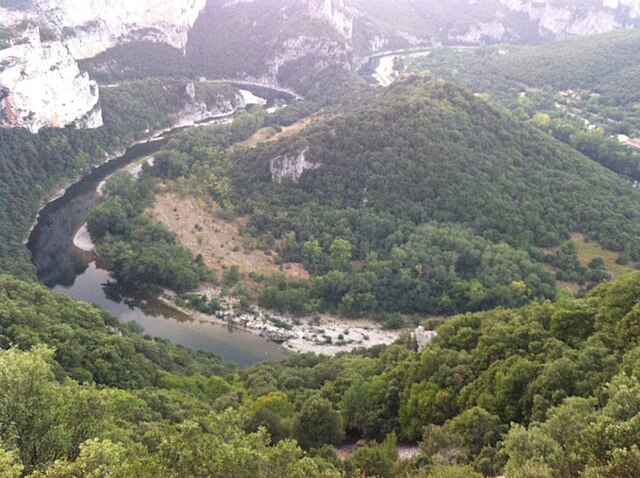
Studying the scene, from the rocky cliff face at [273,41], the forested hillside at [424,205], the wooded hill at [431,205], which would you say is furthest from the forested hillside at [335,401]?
the rocky cliff face at [273,41]

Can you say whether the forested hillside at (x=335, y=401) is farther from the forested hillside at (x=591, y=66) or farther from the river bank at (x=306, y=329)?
the forested hillside at (x=591, y=66)

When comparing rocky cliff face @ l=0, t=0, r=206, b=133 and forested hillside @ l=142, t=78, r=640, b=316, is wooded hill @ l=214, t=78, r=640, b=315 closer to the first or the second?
forested hillside @ l=142, t=78, r=640, b=316

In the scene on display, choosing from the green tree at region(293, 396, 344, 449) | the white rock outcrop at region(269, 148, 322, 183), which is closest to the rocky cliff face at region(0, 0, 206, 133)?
the white rock outcrop at region(269, 148, 322, 183)

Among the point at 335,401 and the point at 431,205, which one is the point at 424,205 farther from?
the point at 335,401

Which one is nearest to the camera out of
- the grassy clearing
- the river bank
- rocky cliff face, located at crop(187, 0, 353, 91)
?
the river bank

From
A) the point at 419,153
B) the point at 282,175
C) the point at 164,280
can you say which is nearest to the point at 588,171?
the point at 419,153

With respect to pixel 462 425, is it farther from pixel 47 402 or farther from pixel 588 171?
pixel 588 171

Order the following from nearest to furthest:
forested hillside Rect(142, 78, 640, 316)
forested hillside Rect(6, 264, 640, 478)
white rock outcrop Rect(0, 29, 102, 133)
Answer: forested hillside Rect(6, 264, 640, 478) < forested hillside Rect(142, 78, 640, 316) < white rock outcrop Rect(0, 29, 102, 133)
